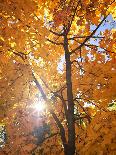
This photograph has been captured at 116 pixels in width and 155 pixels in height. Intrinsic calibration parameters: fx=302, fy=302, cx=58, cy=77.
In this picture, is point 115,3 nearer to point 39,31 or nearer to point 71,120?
point 39,31

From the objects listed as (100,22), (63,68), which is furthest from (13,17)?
(63,68)

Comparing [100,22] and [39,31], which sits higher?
[100,22]

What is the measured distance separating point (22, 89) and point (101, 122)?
122 inches

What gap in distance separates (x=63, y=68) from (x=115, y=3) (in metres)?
3.30

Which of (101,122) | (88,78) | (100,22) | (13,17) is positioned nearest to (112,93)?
(101,122)

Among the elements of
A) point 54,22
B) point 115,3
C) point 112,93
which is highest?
point 115,3

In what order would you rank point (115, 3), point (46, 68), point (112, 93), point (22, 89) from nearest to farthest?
point (112, 93), point (115, 3), point (22, 89), point (46, 68)

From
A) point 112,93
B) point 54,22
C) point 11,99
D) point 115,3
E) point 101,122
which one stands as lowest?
point 101,122

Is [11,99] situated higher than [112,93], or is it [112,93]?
[11,99]

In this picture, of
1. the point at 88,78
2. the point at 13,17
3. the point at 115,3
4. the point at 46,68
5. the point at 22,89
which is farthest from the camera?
the point at 46,68

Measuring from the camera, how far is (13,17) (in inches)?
257

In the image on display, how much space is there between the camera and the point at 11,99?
9.48 m

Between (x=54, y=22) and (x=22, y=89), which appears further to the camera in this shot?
(x=22, y=89)

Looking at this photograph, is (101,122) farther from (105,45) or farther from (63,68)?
(63,68)
